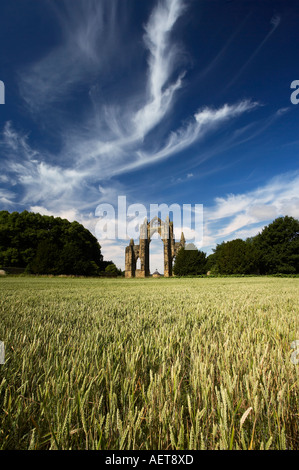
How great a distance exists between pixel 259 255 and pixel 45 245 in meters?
34.0

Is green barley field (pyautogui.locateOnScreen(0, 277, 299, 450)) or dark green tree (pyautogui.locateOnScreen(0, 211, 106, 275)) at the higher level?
dark green tree (pyautogui.locateOnScreen(0, 211, 106, 275))

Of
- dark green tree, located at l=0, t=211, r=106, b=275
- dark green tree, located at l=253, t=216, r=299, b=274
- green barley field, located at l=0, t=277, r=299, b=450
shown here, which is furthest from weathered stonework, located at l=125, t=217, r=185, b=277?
green barley field, located at l=0, t=277, r=299, b=450

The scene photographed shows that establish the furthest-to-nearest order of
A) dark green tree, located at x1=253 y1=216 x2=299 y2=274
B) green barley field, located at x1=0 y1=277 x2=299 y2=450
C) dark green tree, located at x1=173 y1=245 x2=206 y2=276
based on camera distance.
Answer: dark green tree, located at x1=173 y1=245 x2=206 y2=276, dark green tree, located at x1=253 y1=216 x2=299 y2=274, green barley field, located at x1=0 y1=277 x2=299 y2=450

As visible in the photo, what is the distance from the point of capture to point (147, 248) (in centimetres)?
5325

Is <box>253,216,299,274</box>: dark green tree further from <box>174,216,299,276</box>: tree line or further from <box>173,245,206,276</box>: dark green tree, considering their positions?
<box>173,245,206,276</box>: dark green tree

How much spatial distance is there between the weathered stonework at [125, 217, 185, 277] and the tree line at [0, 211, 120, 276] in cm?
831

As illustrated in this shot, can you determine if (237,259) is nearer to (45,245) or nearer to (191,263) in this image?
(191,263)

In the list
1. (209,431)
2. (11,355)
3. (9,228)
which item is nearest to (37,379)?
(11,355)

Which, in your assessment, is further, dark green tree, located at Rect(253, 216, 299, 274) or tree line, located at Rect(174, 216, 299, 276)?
Answer: dark green tree, located at Rect(253, 216, 299, 274)

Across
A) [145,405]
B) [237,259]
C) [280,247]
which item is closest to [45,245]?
[237,259]

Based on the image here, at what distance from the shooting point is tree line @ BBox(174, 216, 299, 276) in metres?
36.3
